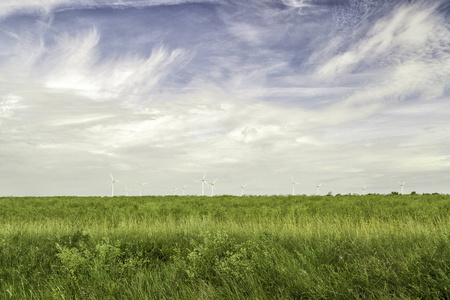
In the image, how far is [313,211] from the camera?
24.1 m

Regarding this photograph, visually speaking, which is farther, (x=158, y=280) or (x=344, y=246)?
(x=344, y=246)

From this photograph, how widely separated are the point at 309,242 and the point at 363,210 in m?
16.2

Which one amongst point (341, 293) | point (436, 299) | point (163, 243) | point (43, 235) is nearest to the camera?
point (436, 299)

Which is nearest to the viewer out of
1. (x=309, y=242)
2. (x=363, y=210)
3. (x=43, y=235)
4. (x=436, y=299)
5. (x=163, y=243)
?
A: (x=436, y=299)

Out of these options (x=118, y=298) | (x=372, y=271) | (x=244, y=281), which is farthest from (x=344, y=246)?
(x=118, y=298)

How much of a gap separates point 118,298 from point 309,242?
5280 mm

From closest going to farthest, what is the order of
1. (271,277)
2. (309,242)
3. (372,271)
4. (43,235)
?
(372,271) → (271,277) → (309,242) → (43,235)

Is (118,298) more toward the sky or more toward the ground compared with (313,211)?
more toward the ground

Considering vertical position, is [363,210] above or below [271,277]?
above

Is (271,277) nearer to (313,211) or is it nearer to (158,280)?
(158,280)

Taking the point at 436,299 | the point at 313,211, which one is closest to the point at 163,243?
the point at 436,299

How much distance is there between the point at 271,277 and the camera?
7.11m

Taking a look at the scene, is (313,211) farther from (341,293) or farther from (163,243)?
(341,293)

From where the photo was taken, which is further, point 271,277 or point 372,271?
point 271,277
